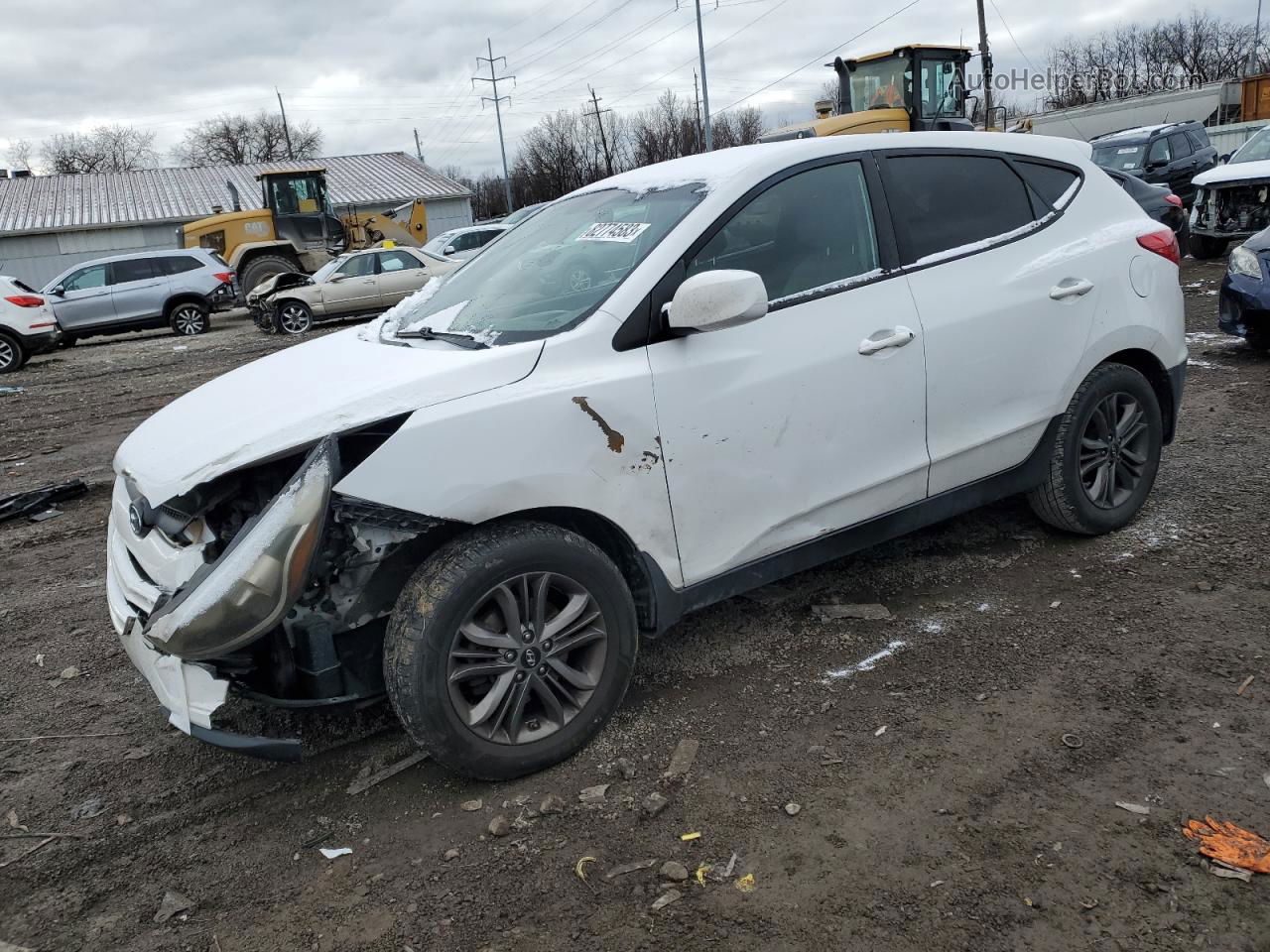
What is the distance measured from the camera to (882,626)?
145 inches

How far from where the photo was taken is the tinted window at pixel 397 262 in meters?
18.4

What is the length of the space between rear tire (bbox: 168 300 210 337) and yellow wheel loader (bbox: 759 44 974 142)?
39.1ft

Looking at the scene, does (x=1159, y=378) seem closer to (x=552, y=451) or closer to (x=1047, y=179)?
(x=1047, y=179)

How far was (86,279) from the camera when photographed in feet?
62.1

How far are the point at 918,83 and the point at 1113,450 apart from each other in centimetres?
1345

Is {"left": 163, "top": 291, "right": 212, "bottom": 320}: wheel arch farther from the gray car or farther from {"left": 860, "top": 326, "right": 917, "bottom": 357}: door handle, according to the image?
{"left": 860, "top": 326, "right": 917, "bottom": 357}: door handle

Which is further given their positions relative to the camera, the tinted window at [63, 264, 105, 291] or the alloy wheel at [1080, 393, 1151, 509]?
the tinted window at [63, 264, 105, 291]

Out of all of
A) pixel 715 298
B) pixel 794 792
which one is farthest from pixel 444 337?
pixel 794 792

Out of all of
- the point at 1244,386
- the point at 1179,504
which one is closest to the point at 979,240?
the point at 1179,504

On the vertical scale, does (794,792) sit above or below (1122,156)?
below

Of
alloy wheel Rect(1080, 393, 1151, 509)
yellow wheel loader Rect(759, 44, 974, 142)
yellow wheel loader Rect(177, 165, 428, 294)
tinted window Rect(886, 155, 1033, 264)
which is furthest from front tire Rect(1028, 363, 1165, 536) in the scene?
yellow wheel loader Rect(177, 165, 428, 294)

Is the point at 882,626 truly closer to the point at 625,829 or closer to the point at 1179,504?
the point at 625,829

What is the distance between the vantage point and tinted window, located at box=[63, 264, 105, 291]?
18.8 m

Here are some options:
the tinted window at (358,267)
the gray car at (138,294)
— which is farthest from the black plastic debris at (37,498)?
the gray car at (138,294)
